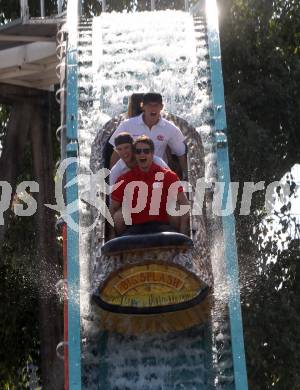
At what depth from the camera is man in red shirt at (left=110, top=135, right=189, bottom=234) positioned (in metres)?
5.45

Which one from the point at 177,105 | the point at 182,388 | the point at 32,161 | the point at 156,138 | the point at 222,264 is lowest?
the point at 182,388

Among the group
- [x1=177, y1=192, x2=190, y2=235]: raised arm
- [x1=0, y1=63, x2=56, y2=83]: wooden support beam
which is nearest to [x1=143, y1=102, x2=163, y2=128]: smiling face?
[x1=177, y1=192, x2=190, y2=235]: raised arm

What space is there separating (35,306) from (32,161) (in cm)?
157

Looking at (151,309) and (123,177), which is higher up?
(123,177)

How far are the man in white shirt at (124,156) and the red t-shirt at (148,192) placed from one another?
0.06m

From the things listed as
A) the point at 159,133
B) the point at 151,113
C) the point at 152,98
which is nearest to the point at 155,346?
the point at 159,133

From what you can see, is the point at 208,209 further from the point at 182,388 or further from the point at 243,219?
the point at 243,219

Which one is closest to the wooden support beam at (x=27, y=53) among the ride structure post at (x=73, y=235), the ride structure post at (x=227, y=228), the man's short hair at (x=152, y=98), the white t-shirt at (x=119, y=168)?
the ride structure post at (x=73, y=235)

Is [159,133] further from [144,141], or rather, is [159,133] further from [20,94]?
[20,94]

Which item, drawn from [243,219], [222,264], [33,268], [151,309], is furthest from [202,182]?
[33,268]

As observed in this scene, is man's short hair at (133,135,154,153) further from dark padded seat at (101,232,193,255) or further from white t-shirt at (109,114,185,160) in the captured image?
dark padded seat at (101,232,193,255)

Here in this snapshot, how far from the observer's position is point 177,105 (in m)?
6.77

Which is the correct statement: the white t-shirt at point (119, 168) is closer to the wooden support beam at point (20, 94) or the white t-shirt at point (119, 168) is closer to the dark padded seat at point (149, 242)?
the dark padded seat at point (149, 242)

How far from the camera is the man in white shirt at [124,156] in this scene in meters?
5.70
